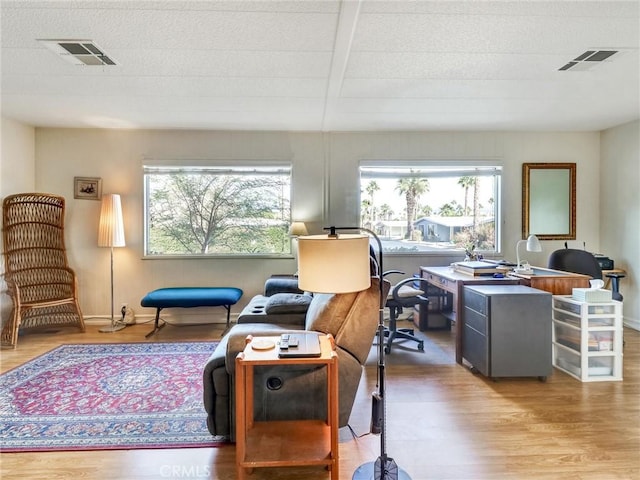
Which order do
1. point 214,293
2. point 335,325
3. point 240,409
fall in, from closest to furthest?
1. point 240,409
2. point 335,325
3. point 214,293

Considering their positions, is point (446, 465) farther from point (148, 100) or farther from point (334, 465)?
point (148, 100)

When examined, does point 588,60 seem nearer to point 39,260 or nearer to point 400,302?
point 400,302

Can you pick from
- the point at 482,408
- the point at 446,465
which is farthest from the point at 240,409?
the point at 482,408

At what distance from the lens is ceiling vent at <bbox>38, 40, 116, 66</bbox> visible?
2197 millimetres

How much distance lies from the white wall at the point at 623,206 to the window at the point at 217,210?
3.99 metres

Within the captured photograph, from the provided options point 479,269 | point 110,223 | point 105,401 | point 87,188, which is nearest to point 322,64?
point 479,269

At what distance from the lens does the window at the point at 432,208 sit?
4.42m

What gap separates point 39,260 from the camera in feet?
12.7

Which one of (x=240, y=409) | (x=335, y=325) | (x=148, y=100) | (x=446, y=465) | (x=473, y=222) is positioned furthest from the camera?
(x=473, y=222)

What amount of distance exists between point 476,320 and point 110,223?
395 cm

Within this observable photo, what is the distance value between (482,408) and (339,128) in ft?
10.6

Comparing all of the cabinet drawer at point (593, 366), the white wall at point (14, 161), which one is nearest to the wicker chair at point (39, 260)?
the white wall at point (14, 161)

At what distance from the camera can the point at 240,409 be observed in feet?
4.82

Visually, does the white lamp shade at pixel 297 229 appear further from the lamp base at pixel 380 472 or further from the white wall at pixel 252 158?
the lamp base at pixel 380 472
